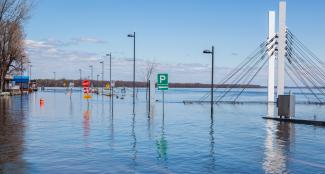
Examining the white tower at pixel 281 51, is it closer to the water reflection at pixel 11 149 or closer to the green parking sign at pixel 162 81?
the green parking sign at pixel 162 81

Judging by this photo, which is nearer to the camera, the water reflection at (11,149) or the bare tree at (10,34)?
the water reflection at (11,149)

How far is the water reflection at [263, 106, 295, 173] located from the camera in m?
11.3

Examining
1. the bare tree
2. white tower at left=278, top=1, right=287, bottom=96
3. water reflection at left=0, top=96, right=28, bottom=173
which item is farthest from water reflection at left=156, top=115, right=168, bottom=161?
the bare tree

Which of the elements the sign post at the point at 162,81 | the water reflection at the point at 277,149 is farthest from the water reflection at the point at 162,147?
the sign post at the point at 162,81

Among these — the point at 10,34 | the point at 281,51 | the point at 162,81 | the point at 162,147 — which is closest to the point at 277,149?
the point at 162,147

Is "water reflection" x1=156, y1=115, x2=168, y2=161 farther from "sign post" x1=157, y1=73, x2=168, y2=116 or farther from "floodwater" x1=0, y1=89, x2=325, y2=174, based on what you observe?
"sign post" x1=157, y1=73, x2=168, y2=116

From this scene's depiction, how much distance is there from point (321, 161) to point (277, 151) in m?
2.00

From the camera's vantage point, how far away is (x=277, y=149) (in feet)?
48.5

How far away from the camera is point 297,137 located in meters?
18.7

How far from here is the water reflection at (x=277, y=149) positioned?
37.1ft

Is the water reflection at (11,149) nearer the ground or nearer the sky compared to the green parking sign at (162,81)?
nearer the ground

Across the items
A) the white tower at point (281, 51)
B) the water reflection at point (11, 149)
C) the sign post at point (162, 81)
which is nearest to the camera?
the water reflection at point (11, 149)

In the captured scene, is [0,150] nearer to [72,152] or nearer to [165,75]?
[72,152]

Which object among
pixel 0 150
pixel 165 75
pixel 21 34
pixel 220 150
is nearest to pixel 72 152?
pixel 0 150
